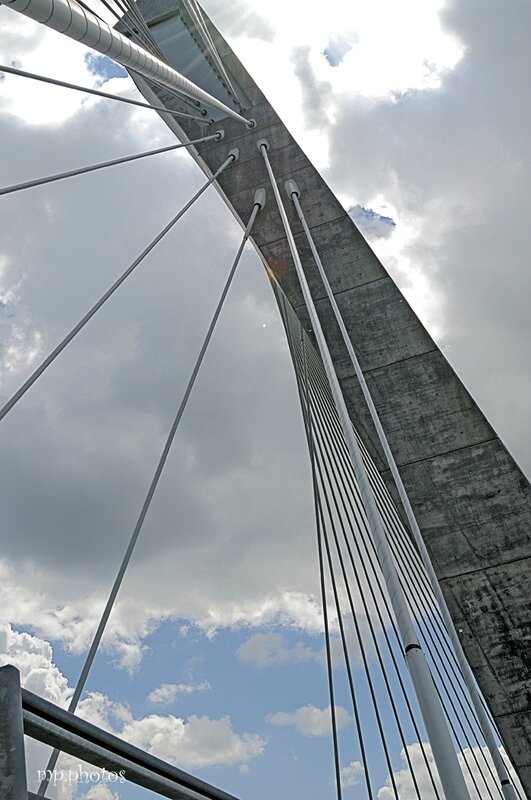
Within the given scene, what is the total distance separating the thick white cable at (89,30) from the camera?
15.1 ft

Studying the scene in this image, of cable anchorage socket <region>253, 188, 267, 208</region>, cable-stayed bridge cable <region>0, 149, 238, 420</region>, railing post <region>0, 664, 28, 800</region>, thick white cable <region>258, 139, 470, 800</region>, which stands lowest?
railing post <region>0, 664, 28, 800</region>

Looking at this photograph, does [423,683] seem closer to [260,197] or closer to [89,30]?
[89,30]

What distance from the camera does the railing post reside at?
135 centimetres

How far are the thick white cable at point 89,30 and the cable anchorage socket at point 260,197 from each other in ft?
11.6

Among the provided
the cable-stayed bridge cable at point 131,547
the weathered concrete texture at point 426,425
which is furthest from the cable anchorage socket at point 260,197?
the cable-stayed bridge cable at point 131,547

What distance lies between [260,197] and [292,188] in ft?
1.73

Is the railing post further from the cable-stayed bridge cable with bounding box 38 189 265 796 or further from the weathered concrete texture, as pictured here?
the weathered concrete texture

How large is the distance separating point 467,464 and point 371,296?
8.99ft

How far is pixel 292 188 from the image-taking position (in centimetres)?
1120

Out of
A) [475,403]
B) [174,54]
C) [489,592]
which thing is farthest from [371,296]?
[174,54]

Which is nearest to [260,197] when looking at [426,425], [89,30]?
[426,425]

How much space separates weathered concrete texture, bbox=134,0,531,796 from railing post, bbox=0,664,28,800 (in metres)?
7.49

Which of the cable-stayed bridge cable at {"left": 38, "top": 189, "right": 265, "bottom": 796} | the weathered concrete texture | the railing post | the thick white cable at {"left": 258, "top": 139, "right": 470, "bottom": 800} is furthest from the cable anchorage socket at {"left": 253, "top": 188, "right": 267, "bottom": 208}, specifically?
the railing post

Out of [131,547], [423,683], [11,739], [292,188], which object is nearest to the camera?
[11,739]
